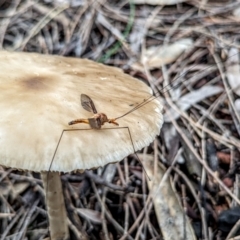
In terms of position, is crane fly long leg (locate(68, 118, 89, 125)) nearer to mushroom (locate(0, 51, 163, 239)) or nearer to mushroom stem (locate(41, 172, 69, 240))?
mushroom (locate(0, 51, 163, 239))

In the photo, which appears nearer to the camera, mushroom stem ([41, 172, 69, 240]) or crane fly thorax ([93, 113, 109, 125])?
crane fly thorax ([93, 113, 109, 125])

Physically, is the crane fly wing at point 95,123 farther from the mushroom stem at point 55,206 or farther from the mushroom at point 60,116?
the mushroom stem at point 55,206

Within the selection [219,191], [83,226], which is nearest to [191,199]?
[219,191]

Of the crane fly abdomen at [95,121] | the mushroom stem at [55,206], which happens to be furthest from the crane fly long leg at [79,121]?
the mushroom stem at [55,206]

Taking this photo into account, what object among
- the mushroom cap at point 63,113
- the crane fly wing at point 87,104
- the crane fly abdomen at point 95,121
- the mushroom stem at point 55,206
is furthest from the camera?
the mushroom stem at point 55,206

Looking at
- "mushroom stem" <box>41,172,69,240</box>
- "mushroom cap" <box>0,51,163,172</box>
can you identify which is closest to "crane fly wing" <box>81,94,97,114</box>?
"mushroom cap" <box>0,51,163,172</box>

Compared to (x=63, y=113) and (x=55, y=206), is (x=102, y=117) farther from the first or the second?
(x=55, y=206)
